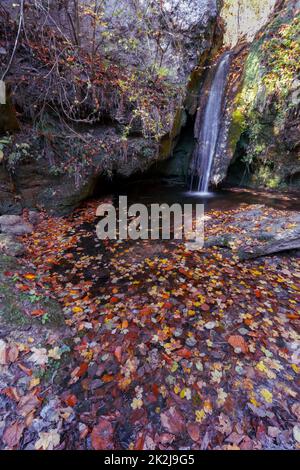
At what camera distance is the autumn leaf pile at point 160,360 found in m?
1.93

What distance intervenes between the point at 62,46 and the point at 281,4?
25.8 feet

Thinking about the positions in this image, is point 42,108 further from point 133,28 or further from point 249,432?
point 249,432

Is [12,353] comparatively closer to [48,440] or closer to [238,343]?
[48,440]

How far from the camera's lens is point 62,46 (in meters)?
6.02

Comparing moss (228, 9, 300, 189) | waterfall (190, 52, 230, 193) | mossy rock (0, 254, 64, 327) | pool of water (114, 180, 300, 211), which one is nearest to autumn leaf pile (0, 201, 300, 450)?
mossy rock (0, 254, 64, 327)

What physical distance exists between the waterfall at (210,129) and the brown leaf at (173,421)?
7935 millimetres

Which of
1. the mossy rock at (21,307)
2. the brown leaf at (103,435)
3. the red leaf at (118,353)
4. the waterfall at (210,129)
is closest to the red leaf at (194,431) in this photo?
the brown leaf at (103,435)

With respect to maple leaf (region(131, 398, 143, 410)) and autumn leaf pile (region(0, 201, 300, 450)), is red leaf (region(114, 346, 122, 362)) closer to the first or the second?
autumn leaf pile (region(0, 201, 300, 450))

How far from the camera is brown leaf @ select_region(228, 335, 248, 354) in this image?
2641 mm

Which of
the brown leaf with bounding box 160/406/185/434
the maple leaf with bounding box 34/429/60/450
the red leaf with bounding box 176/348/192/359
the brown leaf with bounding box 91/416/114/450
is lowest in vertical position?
the brown leaf with bounding box 91/416/114/450

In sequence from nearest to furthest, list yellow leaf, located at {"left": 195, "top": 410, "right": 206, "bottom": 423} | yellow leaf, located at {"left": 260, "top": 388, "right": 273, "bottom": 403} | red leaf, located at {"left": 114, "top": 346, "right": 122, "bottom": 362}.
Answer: yellow leaf, located at {"left": 195, "top": 410, "right": 206, "bottom": 423} < yellow leaf, located at {"left": 260, "top": 388, "right": 273, "bottom": 403} < red leaf, located at {"left": 114, "top": 346, "right": 122, "bottom": 362}

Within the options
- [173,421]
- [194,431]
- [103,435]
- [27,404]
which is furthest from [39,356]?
[194,431]

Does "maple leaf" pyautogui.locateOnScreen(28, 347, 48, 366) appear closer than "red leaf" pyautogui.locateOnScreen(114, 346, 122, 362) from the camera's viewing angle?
→ Yes

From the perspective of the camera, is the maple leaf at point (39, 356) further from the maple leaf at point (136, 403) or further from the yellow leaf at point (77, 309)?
the maple leaf at point (136, 403)
